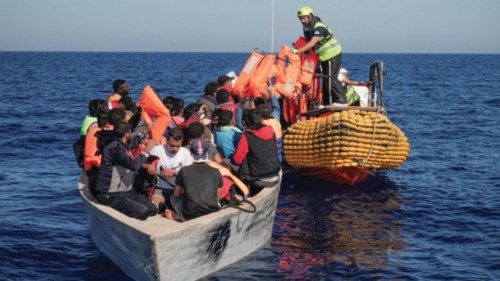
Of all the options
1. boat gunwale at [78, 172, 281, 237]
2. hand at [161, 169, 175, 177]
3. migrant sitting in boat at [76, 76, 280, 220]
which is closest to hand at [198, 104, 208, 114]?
migrant sitting in boat at [76, 76, 280, 220]

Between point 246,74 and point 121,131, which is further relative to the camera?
point 246,74

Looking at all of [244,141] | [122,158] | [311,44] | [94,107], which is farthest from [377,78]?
[122,158]

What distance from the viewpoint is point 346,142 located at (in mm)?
11375

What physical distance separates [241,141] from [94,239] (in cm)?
252

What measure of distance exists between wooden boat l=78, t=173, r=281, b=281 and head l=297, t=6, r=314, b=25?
500cm

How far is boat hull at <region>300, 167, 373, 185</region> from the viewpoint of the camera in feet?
41.2

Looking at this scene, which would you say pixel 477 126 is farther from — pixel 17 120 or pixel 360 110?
pixel 17 120

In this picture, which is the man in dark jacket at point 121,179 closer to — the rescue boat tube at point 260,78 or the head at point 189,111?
the head at point 189,111

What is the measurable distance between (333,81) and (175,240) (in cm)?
700

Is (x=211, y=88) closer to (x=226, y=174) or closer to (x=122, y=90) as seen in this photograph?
(x=122, y=90)

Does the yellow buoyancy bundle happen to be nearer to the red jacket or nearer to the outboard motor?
the outboard motor

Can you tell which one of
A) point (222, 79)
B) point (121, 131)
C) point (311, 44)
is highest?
point (311, 44)

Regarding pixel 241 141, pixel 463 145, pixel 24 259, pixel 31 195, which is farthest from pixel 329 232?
pixel 463 145

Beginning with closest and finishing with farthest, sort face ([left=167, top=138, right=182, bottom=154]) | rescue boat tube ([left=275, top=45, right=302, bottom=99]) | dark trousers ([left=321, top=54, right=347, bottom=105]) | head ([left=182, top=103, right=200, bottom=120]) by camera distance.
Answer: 1. face ([left=167, top=138, right=182, bottom=154])
2. head ([left=182, top=103, right=200, bottom=120])
3. rescue boat tube ([left=275, top=45, right=302, bottom=99])
4. dark trousers ([left=321, top=54, right=347, bottom=105])
